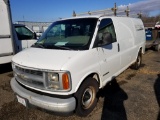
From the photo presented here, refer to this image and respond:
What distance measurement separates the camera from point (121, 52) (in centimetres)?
499

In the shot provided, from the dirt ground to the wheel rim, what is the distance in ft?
0.83

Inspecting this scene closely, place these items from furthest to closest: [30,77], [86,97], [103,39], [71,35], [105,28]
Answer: [105,28] → [71,35] → [103,39] → [86,97] → [30,77]

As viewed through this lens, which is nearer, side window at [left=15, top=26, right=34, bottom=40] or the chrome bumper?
the chrome bumper

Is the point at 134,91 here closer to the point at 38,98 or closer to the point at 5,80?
the point at 38,98

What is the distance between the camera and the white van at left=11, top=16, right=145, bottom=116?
3.03m

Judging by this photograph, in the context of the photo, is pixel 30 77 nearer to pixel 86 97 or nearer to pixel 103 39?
pixel 86 97

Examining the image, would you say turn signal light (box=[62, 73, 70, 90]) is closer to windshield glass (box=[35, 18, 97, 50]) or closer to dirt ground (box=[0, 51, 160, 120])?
dirt ground (box=[0, 51, 160, 120])

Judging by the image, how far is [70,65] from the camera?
3.04 metres

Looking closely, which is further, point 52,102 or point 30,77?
point 30,77

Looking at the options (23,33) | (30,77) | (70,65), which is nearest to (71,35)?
(70,65)

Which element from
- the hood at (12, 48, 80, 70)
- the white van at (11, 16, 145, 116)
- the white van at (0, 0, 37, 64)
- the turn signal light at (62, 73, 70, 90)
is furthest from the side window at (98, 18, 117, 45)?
the white van at (0, 0, 37, 64)

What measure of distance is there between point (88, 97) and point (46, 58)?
4.17 ft

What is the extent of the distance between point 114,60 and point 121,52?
580 mm

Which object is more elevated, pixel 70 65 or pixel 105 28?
pixel 105 28
